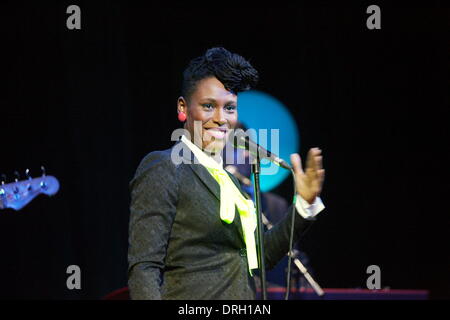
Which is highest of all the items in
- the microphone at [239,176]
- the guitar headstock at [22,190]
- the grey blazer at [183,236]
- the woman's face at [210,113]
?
the woman's face at [210,113]

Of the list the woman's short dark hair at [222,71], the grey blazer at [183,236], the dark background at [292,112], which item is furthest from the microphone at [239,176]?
the grey blazer at [183,236]

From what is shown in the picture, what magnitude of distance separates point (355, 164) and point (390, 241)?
27.6 inches

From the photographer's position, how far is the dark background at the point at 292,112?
3.67 m

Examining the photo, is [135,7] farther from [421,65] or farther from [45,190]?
[421,65]

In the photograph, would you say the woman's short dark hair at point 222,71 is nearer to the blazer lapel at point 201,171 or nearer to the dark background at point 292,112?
the blazer lapel at point 201,171

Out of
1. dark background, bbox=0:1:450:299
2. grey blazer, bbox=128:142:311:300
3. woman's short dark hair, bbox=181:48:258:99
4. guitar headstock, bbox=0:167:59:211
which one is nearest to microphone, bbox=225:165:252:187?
dark background, bbox=0:1:450:299

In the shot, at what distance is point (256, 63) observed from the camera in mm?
4844

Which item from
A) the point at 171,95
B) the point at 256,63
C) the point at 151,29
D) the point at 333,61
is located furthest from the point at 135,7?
the point at 333,61

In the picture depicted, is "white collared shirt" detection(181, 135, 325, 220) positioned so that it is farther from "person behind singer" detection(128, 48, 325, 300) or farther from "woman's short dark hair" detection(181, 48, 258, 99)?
"woman's short dark hair" detection(181, 48, 258, 99)

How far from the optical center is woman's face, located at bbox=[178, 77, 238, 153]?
1.76m

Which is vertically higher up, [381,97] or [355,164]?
[381,97]

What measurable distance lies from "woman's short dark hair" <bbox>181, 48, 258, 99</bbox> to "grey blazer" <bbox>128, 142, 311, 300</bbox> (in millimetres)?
268

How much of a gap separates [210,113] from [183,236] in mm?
396

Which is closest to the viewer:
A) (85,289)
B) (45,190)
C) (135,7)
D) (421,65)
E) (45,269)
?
(45,190)
